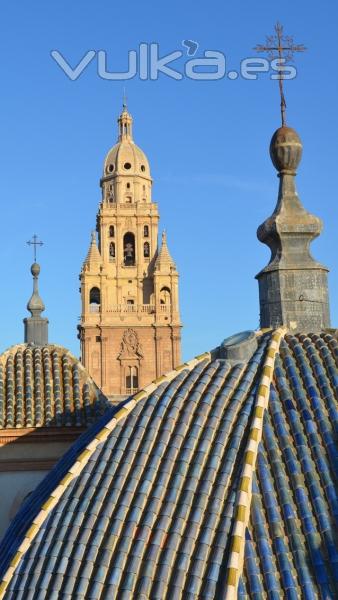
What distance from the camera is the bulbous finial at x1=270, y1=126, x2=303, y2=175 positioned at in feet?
37.6

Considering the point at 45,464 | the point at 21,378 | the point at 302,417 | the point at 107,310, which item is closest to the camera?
the point at 302,417

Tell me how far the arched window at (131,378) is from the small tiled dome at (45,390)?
49.7 metres

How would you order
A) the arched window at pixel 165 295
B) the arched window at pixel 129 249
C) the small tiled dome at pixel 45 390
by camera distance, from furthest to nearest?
the arched window at pixel 129 249, the arched window at pixel 165 295, the small tiled dome at pixel 45 390

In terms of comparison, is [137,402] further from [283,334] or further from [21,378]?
[21,378]

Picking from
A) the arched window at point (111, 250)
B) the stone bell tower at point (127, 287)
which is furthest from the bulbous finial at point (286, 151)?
the arched window at point (111, 250)

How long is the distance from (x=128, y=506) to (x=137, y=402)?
136 centimetres

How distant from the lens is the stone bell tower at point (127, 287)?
219 feet

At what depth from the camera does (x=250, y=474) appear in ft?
27.6

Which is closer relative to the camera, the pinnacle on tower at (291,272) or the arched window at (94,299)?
the pinnacle on tower at (291,272)

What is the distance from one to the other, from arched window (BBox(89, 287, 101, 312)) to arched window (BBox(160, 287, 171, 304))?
4.16 m

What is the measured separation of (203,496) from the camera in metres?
8.43

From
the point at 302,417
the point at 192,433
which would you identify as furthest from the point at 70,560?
the point at 302,417

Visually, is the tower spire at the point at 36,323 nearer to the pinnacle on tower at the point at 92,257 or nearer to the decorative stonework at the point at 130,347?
the decorative stonework at the point at 130,347

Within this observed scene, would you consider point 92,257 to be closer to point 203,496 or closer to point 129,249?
point 129,249
